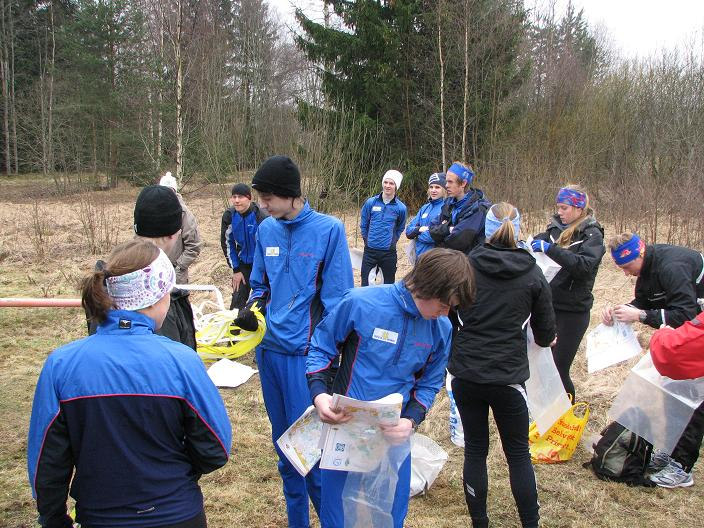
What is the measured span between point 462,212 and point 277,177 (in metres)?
2.89

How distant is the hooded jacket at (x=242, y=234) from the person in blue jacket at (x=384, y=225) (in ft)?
6.81

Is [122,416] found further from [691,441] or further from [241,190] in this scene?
[241,190]

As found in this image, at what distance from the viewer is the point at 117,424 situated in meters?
1.58

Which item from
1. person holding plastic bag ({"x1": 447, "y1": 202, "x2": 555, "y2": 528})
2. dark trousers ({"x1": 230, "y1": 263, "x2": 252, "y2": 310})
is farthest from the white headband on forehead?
dark trousers ({"x1": 230, "y1": 263, "x2": 252, "y2": 310})

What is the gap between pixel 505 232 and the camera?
9.68ft

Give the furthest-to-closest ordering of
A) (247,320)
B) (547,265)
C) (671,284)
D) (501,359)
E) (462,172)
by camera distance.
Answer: (462,172), (547,265), (671,284), (247,320), (501,359)

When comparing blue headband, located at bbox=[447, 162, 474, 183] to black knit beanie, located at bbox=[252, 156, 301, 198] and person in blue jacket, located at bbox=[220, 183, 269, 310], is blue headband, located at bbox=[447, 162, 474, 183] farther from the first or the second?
black knit beanie, located at bbox=[252, 156, 301, 198]

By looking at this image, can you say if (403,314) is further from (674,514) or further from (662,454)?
(662,454)

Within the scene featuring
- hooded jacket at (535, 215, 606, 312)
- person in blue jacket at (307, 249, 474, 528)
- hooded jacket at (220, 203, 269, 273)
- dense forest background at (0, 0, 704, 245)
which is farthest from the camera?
dense forest background at (0, 0, 704, 245)

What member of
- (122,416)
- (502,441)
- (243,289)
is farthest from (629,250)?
(243,289)

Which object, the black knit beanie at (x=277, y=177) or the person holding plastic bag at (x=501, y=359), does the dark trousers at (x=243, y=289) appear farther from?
the person holding plastic bag at (x=501, y=359)

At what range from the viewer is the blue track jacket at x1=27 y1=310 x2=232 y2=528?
1.56 meters

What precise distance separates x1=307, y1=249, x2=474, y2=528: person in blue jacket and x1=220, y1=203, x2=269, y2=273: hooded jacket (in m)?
3.82

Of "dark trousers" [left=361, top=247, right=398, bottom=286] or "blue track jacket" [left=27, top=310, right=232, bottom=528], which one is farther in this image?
"dark trousers" [left=361, top=247, right=398, bottom=286]
